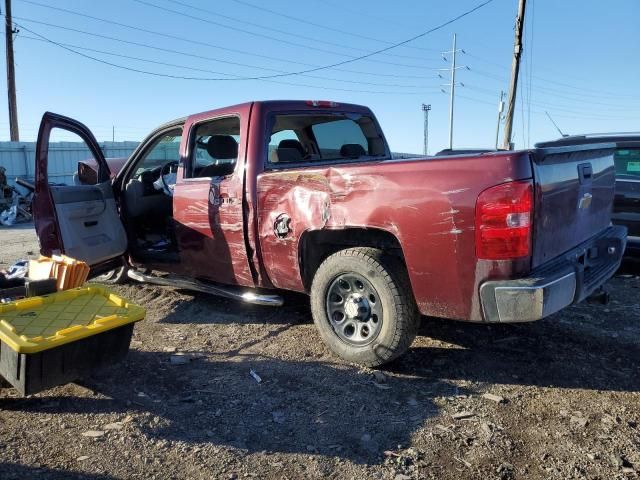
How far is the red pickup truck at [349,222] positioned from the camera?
2939 mm

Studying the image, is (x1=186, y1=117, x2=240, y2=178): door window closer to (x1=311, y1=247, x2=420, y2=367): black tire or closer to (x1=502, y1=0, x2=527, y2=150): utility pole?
(x1=311, y1=247, x2=420, y2=367): black tire

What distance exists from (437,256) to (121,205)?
12.2ft

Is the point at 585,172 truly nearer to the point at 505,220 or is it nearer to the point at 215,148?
the point at 505,220

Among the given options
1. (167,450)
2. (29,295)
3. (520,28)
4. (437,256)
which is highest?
(520,28)

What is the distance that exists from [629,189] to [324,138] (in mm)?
3644

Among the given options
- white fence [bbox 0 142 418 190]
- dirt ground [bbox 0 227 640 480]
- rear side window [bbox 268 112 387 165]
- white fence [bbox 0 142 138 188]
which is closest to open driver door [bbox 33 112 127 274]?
dirt ground [bbox 0 227 640 480]

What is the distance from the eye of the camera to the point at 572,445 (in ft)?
8.88

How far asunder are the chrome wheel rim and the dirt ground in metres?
0.24

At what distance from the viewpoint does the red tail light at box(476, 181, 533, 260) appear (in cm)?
283

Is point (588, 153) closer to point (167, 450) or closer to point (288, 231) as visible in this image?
point (288, 231)

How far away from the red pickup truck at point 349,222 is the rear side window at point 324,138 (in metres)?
0.02

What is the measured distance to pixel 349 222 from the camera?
11.5 feet

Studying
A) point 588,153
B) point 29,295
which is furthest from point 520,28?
point 29,295

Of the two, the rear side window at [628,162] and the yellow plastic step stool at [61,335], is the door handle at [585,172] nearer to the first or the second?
the rear side window at [628,162]
